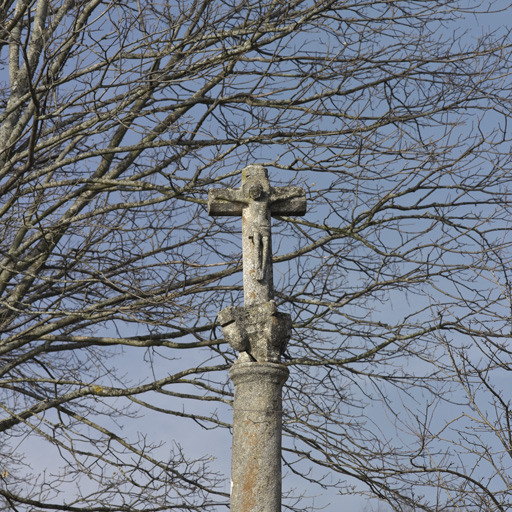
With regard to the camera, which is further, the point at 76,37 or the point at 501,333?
the point at 76,37

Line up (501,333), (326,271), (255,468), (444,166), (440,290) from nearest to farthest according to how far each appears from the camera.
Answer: (255,468)
(501,333)
(440,290)
(444,166)
(326,271)

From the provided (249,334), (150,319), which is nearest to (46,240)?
(150,319)

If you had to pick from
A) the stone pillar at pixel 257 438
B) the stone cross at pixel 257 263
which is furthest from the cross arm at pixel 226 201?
the stone pillar at pixel 257 438

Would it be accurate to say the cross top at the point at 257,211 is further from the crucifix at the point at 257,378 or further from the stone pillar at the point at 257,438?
the stone pillar at the point at 257,438

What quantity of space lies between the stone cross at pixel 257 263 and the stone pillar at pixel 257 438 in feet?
0.46

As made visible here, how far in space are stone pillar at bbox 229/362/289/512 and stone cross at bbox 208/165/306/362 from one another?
139 mm

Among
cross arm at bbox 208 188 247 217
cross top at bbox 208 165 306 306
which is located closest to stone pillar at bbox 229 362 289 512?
cross top at bbox 208 165 306 306

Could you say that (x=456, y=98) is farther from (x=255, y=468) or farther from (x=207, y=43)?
(x=255, y=468)

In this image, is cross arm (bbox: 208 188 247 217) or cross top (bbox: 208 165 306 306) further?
cross arm (bbox: 208 188 247 217)

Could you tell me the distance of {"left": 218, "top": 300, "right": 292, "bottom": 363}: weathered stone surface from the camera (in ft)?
19.2

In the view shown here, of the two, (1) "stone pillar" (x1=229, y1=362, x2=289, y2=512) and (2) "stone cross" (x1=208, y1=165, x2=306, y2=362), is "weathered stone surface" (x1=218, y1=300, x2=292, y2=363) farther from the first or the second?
(1) "stone pillar" (x1=229, y1=362, x2=289, y2=512)

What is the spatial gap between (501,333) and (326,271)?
8.38 feet

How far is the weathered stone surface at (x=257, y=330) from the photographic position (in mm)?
5848

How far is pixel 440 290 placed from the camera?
8.55 meters
